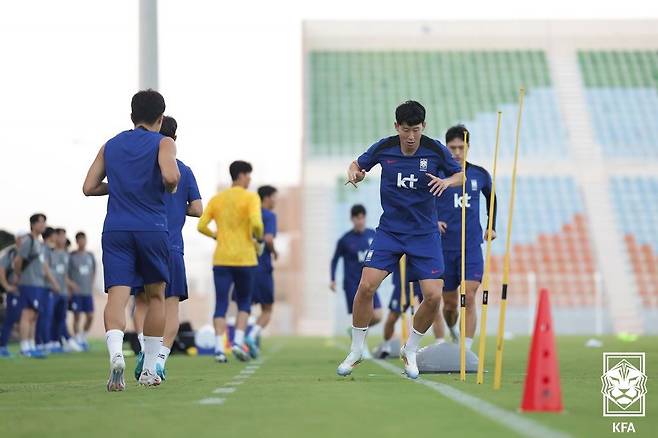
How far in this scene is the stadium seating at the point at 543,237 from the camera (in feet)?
140

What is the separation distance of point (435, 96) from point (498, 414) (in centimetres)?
4654

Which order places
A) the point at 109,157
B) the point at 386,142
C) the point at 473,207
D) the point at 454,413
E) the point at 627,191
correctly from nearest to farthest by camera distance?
the point at 454,413, the point at 109,157, the point at 386,142, the point at 473,207, the point at 627,191

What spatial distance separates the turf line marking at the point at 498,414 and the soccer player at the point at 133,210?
207 centimetres

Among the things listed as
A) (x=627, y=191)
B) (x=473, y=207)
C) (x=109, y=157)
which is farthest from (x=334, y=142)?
(x=109, y=157)

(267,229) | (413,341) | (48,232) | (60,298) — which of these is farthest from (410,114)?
(60,298)

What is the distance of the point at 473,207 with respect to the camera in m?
13.1

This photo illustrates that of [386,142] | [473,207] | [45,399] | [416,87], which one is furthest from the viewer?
[416,87]

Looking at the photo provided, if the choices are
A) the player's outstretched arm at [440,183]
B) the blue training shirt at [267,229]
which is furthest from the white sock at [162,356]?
the blue training shirt at [267,229]

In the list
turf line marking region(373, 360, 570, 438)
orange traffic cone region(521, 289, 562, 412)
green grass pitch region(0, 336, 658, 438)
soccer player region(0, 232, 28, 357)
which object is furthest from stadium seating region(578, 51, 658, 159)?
orange traffic cone region(521, 289, 562, 412)

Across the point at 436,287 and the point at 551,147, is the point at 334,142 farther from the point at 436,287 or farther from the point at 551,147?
the point at 436,287

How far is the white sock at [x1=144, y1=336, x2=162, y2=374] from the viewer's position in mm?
9758

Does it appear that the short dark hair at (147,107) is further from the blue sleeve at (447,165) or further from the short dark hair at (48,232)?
the short dark hair at (48,232)

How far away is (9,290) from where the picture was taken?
19656 mm

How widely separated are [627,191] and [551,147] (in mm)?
3516
